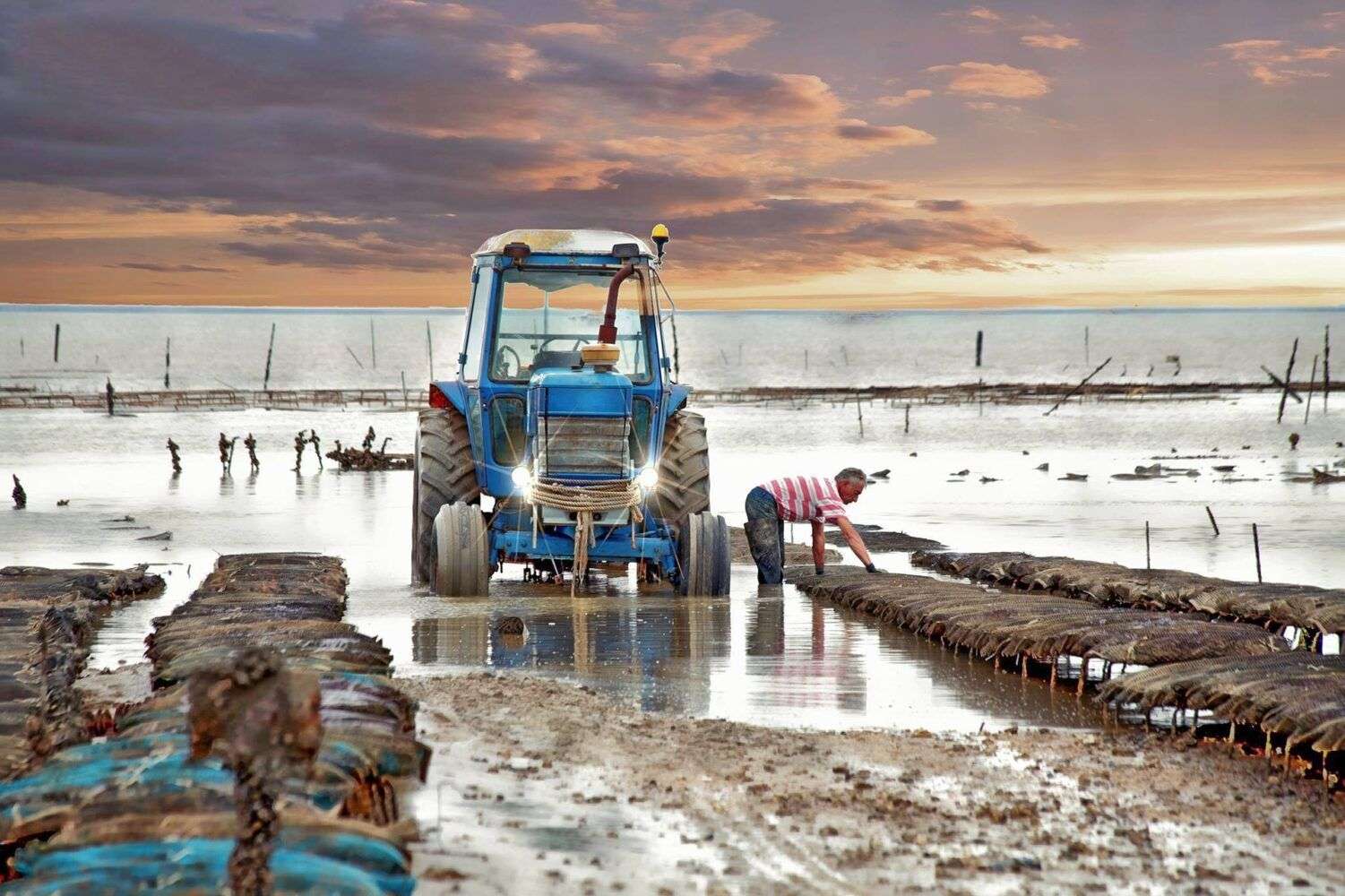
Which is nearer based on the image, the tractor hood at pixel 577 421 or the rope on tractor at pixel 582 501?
the rope on tractor at pixel 582 501

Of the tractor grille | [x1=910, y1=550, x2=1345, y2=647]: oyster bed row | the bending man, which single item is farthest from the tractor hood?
[x1=910, y1=550, x2=1345, y2=647]: oyster bed row

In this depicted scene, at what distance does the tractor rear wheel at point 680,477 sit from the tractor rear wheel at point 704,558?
0.39 m

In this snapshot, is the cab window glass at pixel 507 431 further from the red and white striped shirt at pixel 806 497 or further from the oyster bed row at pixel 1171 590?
the oyster bed row at pixel 1171 590

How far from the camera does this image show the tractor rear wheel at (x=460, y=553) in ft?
39.9

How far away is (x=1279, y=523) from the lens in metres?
21.2

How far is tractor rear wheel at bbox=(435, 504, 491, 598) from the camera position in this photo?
12.2m

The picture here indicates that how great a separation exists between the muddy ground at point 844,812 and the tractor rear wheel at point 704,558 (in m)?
4.64

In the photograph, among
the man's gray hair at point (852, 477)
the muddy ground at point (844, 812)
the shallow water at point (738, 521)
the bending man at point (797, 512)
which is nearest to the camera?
the muddy ground at point (844, 812)

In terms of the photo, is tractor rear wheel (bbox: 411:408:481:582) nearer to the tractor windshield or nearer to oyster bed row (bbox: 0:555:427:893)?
the tractor windshield

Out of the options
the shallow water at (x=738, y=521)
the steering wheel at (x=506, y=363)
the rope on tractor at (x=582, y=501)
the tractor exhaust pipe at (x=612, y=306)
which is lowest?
the shallow water at (x=738, y=521)

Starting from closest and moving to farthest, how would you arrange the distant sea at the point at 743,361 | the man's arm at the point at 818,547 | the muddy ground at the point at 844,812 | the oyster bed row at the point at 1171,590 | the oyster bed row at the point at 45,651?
the muddy ground at the point at 844,812
the oyster bed row at the point at 45,651
the oyster bed row at the point at 1171,590
the man's arm at the point at 818,547
the distant sea at the point at 743,361

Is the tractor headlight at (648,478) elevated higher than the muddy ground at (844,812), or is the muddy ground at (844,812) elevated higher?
the tractor headlight at (648,478)

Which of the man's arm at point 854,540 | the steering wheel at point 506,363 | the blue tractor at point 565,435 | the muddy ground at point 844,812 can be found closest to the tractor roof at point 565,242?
the blue tractor at point 565,435

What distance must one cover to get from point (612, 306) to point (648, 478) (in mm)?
1478
